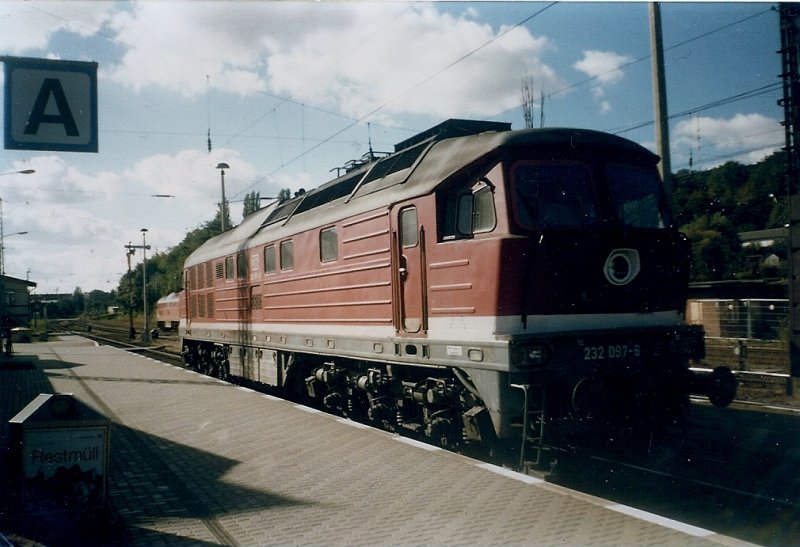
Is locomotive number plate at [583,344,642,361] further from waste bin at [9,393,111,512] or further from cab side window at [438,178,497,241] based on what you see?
waste bin at [9,393,111,512]

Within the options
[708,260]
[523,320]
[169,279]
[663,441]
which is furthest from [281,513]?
[169,279]

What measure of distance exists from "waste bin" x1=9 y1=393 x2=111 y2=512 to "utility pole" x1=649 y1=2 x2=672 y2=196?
8.62 m

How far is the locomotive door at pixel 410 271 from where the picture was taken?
309 inches

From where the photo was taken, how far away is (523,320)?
665cm

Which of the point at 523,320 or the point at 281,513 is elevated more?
the point at 523,320

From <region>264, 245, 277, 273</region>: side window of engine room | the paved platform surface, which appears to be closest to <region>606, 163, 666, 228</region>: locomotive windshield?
the paved platform surface

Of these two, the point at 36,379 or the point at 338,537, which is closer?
the point at 338,537

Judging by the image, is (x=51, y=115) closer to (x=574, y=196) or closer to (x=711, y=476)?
(x=574, y=196)

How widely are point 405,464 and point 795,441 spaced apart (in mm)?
4951

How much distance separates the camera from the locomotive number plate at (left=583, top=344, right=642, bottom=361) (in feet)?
22.3

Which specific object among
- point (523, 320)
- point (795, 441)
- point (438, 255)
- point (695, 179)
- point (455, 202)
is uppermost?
point (695, 179)

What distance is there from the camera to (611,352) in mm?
6910

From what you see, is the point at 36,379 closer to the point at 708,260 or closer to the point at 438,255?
the point at 438,255

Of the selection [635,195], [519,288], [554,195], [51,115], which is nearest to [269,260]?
[51,115]
